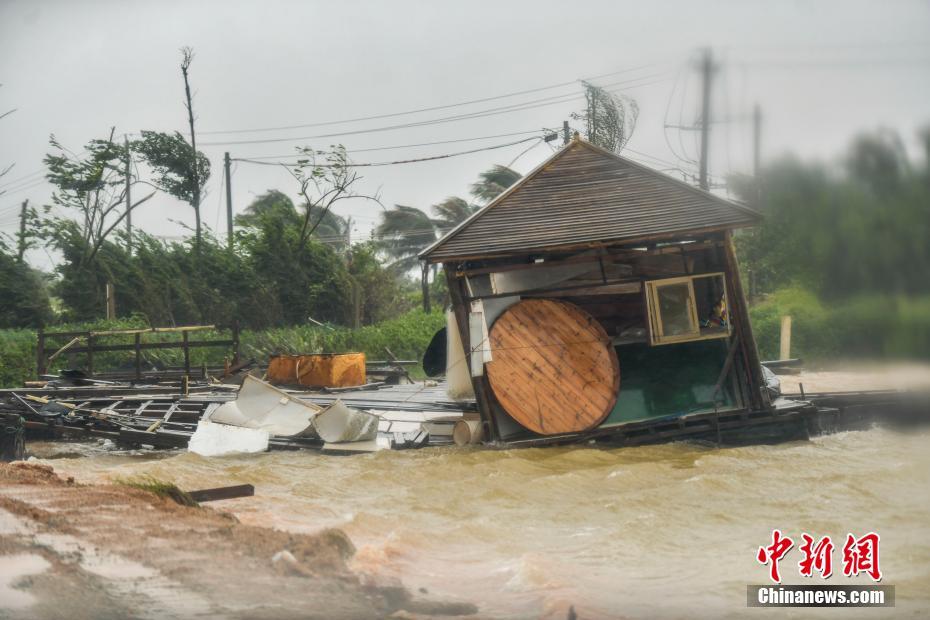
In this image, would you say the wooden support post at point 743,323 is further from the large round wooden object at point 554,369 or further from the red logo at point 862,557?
the red logo at point 862,557

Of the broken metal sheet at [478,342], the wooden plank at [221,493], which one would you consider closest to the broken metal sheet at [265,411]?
the broken metal sheet at [478,342]

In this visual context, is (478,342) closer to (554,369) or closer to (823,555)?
(554,369)

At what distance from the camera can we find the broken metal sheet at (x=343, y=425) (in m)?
14.5

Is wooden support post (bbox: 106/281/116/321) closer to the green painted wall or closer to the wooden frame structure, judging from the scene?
the wooden frame structure

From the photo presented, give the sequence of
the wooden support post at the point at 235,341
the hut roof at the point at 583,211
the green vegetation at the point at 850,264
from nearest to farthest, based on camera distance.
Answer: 1. the green vegetation at the point at 850,264
2. the hut roof at the point at 583,211
3. the wooden support post at the point at 235,341

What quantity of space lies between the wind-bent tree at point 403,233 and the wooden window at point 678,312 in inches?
1235

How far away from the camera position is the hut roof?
13.8 m

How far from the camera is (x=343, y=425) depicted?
1446 cm

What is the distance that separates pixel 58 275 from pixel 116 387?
16.2m

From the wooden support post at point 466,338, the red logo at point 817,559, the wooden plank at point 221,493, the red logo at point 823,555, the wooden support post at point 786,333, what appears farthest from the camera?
the wooden support post at point 466,338

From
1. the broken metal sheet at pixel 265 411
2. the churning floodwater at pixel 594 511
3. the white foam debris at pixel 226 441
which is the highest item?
the broken metal sheet at pixel 265 411

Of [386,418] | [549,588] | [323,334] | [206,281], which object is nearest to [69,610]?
[549,588]

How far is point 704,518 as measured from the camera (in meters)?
9.66

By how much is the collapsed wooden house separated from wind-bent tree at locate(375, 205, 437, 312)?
3047 centimetres
